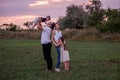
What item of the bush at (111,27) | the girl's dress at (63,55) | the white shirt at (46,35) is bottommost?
the bush at (111,27)

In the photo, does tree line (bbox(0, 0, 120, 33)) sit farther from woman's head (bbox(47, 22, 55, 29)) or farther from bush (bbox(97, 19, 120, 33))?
woman's head (bbox(47, 22, 55, 29))

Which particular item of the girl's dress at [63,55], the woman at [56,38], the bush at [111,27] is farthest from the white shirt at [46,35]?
the bush at [111,27]

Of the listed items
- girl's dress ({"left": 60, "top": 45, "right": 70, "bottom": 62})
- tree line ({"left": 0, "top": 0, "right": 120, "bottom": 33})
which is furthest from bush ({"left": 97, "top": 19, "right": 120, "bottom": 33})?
girl's dress ({"left": 60, "top": 45, "right": 70, "bottom": 62})

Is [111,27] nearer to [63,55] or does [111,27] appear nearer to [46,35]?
[63,55]

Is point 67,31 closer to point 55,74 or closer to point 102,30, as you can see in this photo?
point 102,30

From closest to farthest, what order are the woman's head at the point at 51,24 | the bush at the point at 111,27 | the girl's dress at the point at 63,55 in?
the woman's head at the point at 51,24, the girl's dress at the point at 63,55, the bush at the point at 111,27

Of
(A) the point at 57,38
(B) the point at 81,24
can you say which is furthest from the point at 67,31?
(A) the point at 57,38

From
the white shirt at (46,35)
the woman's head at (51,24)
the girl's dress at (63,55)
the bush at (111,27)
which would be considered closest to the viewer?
the white shirt at (46,35)

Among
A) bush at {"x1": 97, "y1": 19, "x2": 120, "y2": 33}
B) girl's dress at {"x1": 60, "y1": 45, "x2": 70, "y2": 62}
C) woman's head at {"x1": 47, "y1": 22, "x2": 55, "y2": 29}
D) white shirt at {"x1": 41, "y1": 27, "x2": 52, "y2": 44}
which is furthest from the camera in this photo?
bush at {"x1": 97, "y1": 19, "x2": 120, "y2": 33}

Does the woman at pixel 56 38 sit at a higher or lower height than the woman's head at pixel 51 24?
lower

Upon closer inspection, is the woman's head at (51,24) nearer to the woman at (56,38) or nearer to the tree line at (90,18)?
the woman at (56,38)

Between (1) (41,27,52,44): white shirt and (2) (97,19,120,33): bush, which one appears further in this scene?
(2) (97,19,120,33): bush

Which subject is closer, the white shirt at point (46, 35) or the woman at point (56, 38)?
the white shirt at point (46, 35)

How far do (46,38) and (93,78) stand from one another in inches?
117
